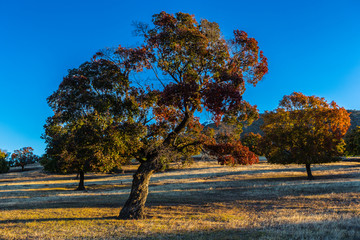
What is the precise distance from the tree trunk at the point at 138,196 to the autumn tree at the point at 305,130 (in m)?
27.9

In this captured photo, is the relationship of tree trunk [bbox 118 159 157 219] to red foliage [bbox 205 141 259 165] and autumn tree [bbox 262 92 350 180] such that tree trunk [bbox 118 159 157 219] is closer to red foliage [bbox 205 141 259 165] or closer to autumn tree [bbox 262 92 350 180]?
red foliage [bbox 205 141 259 165]

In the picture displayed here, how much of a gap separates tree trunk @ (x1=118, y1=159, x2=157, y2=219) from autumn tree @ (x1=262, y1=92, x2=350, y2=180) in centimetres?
2788

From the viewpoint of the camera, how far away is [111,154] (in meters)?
14.8

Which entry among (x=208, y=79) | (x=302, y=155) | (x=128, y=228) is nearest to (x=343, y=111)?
(x=302, y=155)

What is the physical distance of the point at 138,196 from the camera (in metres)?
15.7

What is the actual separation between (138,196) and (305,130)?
3076 cm

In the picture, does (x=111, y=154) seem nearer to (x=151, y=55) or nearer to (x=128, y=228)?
(x=128, y=228)

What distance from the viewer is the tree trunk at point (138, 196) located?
15.6 meters

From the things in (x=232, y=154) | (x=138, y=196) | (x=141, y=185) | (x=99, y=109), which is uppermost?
(x=99, y=109)

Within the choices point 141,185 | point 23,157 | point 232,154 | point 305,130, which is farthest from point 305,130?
point 23,157

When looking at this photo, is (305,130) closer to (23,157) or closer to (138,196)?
(138,196)

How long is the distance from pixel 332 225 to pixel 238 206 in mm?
9205

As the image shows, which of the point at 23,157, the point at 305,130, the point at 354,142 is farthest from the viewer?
the point at 23,157

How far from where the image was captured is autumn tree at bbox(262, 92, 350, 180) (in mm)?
37156
